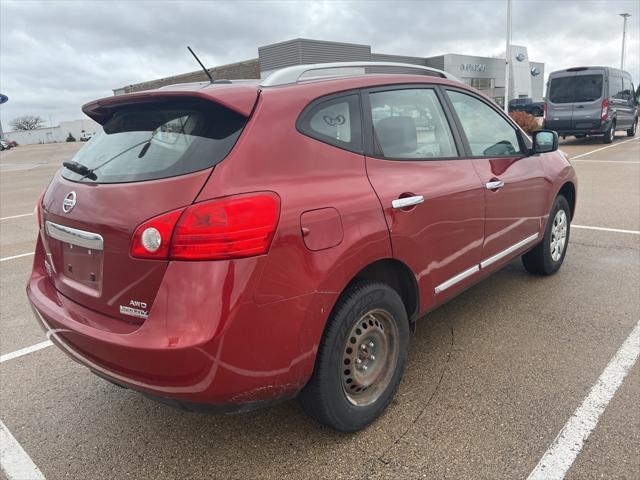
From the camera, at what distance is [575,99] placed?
16672mm

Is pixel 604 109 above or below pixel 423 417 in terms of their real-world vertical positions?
above

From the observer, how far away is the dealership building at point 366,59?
102 ft

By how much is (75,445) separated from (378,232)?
186cm

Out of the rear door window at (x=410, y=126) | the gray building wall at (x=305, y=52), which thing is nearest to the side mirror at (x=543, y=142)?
the rear door window at (x=410, y=126)

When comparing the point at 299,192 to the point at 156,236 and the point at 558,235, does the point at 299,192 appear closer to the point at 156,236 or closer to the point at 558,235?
the point at 156,236

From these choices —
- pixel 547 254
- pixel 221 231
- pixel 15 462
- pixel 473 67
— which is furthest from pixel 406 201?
pixel 473 67

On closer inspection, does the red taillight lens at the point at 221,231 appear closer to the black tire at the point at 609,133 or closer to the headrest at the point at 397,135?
the headrest at the point at 397,135

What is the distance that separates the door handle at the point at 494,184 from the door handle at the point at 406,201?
2.62 ft

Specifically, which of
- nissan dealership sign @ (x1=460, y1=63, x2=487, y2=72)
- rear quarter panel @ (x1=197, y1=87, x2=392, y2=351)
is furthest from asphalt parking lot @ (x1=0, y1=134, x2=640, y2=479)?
nissan dealership sign @ (x1=460, y1=63, x2=487, y2=72)

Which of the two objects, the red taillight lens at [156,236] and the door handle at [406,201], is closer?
the red taillight lens at [156,236]

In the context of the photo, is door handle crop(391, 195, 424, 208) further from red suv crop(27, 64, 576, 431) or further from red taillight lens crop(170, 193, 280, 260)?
red taillight lens crop(170, 193, 280, 260)

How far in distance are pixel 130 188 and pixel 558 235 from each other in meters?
3.86

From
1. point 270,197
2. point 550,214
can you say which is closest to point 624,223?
point 550,214

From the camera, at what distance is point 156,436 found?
8.59 ft
